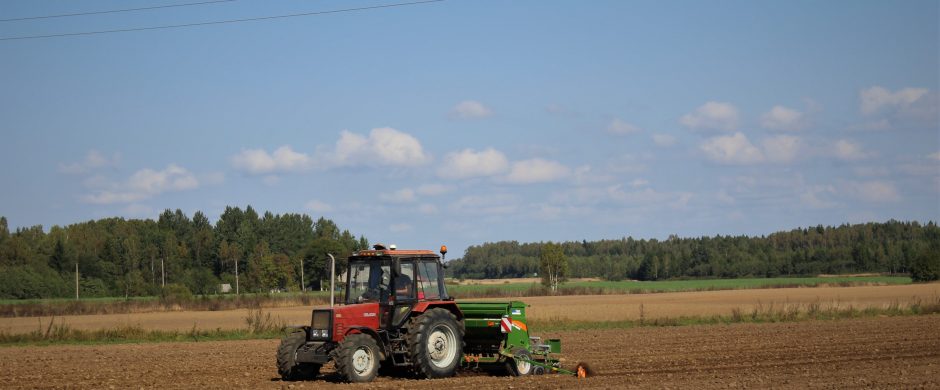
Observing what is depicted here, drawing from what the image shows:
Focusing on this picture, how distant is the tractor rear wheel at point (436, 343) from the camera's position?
16078mm

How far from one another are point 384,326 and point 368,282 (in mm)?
831

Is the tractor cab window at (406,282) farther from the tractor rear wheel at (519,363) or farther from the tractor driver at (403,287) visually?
the tractor rear wheel at (519,363)

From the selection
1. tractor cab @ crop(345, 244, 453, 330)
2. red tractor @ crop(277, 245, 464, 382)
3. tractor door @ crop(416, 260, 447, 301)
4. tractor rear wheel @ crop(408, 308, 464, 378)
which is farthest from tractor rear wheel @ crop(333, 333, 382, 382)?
tractor door @ crop(416, 260, 447, 301)

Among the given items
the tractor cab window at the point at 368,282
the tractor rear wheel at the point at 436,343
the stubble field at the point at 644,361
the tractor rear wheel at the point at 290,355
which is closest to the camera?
the tractor rear wheel at the point at 436,343

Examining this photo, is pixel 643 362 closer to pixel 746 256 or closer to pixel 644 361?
pixel 644 361

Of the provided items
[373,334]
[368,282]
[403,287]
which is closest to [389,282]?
[403,287]

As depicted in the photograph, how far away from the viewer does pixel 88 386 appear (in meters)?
16.5

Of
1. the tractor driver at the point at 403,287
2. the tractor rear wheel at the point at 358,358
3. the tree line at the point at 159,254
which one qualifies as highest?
the tree line at the point at 159,254

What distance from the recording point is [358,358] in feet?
52.0

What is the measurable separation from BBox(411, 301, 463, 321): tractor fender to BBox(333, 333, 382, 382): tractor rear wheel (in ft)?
3.12

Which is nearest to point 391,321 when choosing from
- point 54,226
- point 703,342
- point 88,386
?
point 88,386

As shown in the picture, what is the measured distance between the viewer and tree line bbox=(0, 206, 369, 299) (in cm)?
8881

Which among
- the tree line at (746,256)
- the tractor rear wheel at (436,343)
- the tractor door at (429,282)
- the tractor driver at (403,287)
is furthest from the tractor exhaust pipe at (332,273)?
the tree line at (746,256)

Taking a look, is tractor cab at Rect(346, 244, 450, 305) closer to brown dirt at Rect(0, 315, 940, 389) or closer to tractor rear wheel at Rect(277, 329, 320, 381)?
tractor rear wheel at Rect(277, 329, 320, 381)
